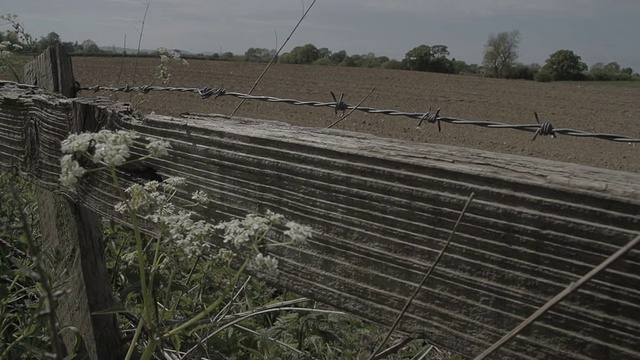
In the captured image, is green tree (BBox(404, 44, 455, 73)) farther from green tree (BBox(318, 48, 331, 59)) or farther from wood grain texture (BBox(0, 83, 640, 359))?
wood grain texture (BBox(0, 83, 640, 359))

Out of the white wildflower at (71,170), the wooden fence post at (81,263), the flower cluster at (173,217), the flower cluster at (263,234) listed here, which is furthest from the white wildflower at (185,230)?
the wooden fence post at (81,263)

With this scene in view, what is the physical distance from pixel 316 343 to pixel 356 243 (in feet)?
3.86

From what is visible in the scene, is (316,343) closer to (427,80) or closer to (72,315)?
(72,315)

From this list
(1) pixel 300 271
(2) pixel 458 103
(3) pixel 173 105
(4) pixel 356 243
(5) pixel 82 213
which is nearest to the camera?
(4) pixel 356 243

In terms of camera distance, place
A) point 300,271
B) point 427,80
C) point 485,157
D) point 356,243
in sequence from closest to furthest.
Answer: point 485,157, point 356,243, point 300,271, point 427,80

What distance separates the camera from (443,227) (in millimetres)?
1199

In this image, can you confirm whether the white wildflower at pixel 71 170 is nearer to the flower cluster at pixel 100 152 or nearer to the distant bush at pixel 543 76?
the flower cluster at pixel 100 152

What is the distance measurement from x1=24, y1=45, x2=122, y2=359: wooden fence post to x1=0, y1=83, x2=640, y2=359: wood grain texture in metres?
0.79

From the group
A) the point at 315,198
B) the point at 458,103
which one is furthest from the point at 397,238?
the point at 458,103

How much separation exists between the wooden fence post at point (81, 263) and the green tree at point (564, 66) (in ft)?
222

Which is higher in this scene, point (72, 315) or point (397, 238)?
point (397, 238)

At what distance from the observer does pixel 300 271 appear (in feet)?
4.75

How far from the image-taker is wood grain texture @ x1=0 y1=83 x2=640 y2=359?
3.43ft

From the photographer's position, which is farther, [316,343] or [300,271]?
[316,343]
